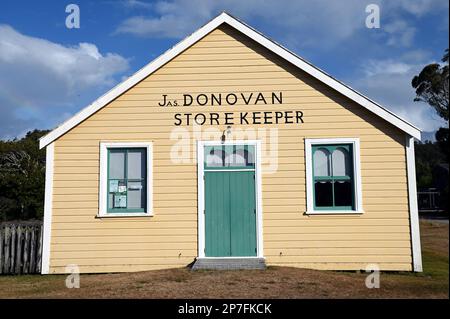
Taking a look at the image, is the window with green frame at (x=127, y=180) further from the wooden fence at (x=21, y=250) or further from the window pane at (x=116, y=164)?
the wooden fence at (x=21, y=250)

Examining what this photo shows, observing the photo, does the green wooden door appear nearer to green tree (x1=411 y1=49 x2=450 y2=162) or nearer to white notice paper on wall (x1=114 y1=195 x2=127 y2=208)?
white notice paper on wall (x1=114 y1=195 x2=127 y2=208)

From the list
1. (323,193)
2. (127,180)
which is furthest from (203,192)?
(323,193)

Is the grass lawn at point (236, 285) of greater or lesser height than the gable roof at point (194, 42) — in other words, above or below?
below

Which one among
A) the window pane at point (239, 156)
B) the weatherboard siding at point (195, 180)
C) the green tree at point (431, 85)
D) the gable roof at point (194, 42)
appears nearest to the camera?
the weatherboard siding at point (195, 180)

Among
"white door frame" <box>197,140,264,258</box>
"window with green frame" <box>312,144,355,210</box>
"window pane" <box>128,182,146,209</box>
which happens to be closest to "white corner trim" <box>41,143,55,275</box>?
"window pane" <box>128,182,146,209</box>

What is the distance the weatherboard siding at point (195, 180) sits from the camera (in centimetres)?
1101

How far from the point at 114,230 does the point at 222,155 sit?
331cm

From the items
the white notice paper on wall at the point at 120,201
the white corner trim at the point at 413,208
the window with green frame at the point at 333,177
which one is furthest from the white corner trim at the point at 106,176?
the white corner trim at the point at 413,208

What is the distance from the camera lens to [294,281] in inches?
362

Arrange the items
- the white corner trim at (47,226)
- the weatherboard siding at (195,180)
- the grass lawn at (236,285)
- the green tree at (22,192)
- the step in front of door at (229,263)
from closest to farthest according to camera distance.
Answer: the grass lawn at (236,285), the step in front of door at (229,263), the weatherboard siding at (195,180), the white corner trim at (47,226), the green tree at (22,192)

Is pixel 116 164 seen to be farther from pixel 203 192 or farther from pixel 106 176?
pixel 203 192

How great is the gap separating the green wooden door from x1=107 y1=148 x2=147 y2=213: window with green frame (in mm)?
1679

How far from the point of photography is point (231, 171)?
11305 millimetres

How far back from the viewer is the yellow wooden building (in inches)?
434
